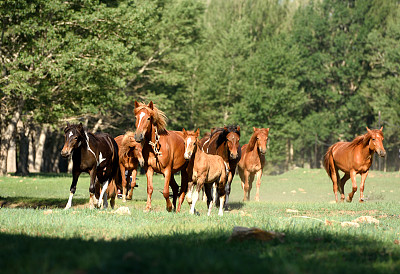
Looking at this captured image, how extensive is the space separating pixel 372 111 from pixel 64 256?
211ft

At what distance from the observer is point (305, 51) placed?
6819 centimetres

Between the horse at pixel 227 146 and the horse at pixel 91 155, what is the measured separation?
3291 millimetres

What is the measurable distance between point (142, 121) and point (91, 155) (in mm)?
2378

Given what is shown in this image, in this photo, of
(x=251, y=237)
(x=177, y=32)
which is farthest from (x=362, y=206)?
(x=177, y=32)

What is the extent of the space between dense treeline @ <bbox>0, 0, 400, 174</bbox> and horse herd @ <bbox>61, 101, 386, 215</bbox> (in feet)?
50.3

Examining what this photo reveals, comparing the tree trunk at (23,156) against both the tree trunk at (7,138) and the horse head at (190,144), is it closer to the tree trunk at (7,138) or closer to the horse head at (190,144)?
the tree trunk at (7,138)

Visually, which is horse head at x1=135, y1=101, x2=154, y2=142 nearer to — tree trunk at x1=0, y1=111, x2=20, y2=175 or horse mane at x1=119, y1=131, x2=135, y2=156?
horse mane at x1=119, y1=131, x2=135, y2=156

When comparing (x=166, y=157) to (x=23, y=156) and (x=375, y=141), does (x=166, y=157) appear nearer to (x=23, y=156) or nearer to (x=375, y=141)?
(x=375, y=141)

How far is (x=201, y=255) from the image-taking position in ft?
20.2

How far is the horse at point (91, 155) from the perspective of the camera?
1496 centimetres

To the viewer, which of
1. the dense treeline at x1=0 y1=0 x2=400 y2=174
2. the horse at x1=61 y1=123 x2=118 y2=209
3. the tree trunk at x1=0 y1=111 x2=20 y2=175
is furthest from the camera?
the tree trunk at x1=0 y1=111 x2=20 y2=175

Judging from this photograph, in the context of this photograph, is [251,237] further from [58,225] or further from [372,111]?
[372,111]

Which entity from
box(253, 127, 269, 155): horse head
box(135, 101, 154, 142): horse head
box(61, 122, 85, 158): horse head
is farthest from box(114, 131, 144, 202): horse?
box(253, 127, 269, 155): horse head

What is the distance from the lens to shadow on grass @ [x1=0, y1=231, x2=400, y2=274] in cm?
545
